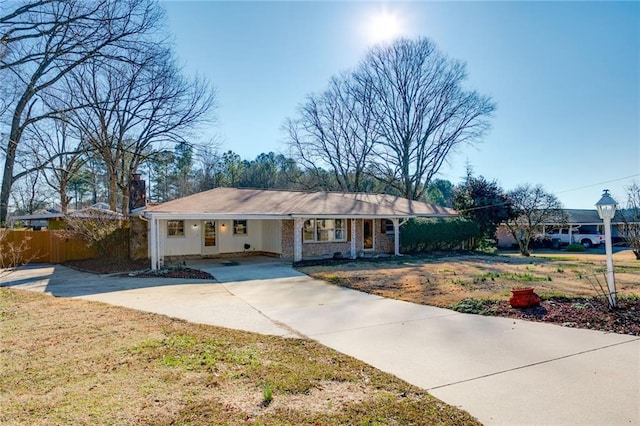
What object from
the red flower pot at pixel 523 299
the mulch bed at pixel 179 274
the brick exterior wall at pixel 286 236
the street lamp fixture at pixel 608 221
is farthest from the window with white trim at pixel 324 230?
the street lamp fixture at pixel 608 221

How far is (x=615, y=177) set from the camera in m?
18.6

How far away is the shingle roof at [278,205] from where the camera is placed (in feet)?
52.1

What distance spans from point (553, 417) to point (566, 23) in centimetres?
1191

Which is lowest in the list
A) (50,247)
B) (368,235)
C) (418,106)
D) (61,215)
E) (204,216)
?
(50,247)

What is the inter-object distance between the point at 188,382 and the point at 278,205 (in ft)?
47.0

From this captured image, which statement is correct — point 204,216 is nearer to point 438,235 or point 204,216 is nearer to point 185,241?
point 185,241

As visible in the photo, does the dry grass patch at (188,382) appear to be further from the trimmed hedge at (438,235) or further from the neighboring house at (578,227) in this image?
the neighboring house at (578,227)

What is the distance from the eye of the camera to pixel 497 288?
32.4 ft

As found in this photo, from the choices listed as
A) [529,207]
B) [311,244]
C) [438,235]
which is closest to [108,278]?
[311,244]

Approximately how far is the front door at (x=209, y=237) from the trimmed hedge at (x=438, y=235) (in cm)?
999

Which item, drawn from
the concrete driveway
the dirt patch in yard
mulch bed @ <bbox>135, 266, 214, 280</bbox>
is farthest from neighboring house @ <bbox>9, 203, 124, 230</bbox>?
the dirt patch in yard

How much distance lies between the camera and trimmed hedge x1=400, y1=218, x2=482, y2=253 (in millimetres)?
21031

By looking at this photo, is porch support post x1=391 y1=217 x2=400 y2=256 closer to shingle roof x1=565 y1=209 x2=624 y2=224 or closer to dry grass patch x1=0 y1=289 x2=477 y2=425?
dry grass patch x1=0 y1=289 x2=477 y2=425

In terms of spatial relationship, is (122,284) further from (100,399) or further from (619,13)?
(619,13)
